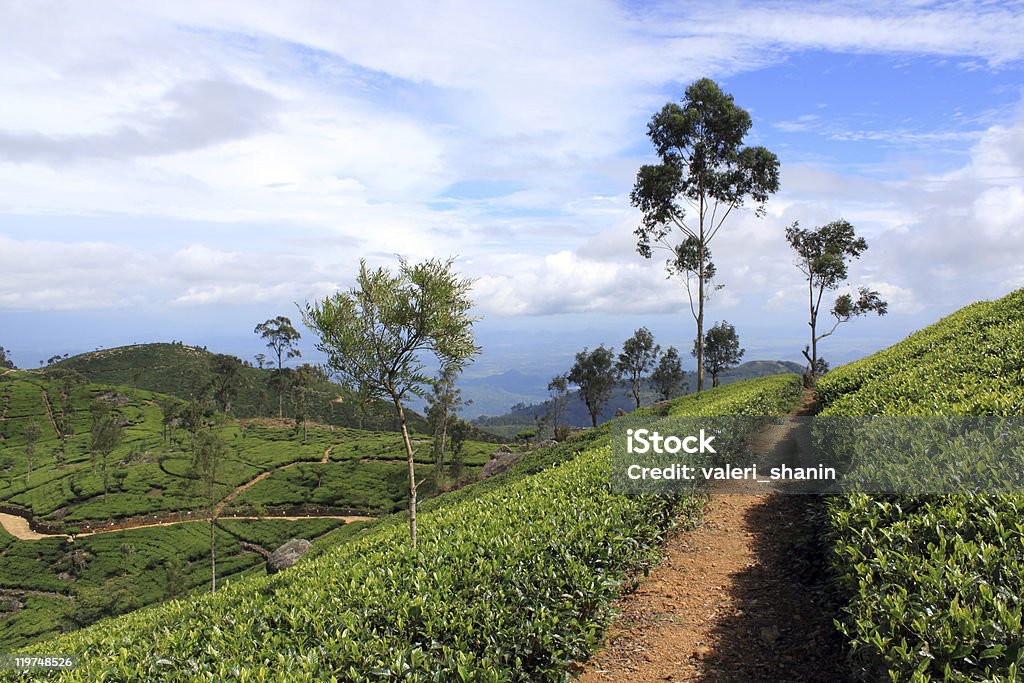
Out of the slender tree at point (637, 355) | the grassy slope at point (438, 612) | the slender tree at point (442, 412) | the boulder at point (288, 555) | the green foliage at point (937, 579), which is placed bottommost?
the boulder at point (288, 555)

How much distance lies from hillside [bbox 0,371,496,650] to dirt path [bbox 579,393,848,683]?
29108 mm

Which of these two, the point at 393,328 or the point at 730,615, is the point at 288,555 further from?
the point at 730,615

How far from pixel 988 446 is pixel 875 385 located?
Answer: 5.56 meters

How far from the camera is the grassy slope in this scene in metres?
5.01

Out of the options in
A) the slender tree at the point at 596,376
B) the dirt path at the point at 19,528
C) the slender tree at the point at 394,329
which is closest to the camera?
the slender tree at the point at 394,329

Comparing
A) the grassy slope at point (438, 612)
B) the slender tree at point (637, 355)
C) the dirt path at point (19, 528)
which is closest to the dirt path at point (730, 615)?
the grassy slope at point (438, 612)

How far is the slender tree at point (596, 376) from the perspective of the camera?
62.2m

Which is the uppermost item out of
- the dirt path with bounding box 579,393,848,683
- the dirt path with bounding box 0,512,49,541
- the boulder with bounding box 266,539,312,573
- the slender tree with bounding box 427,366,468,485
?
the dirt path with bounding box 579,393,848,683

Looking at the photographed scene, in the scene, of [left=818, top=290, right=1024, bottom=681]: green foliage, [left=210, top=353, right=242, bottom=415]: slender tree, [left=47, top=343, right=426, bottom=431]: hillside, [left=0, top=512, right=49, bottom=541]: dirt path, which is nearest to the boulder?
[left=818, top=290, right=1024, bottom=681]: green foliage

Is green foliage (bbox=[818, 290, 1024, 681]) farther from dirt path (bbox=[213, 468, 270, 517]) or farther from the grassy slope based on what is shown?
dirt path (bbox=[213, 468, 270, 517])

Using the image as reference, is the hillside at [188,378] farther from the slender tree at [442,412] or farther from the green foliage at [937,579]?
the green foliage at [937,579]

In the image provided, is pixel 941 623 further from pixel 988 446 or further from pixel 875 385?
pixel 875 385

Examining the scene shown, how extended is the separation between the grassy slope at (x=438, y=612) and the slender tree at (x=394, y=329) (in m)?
4.43

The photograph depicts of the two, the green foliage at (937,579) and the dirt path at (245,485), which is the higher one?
the green foliage at (937,579)
